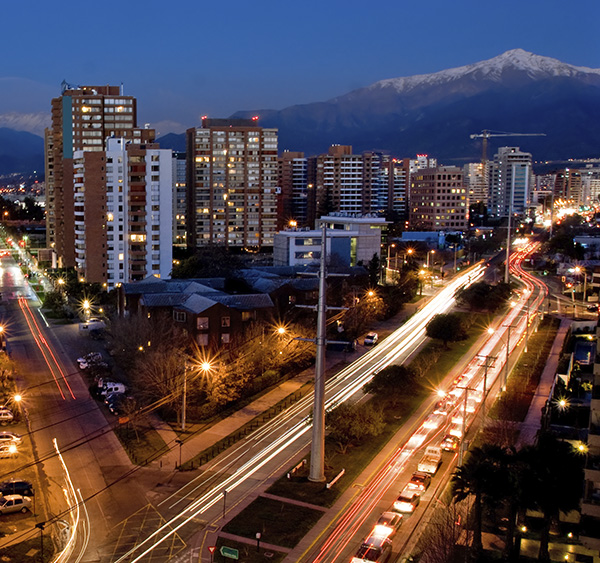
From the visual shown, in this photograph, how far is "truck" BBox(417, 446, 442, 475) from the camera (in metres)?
21.4

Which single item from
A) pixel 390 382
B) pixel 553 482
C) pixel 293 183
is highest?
pixel 293 183

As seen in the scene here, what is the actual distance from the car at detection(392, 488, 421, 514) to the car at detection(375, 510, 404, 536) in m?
0.45

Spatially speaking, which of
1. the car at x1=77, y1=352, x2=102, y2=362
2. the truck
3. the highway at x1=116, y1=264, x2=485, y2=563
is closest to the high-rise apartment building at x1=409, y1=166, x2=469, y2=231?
the highway at x1=116, y1=264, x2=485, y2=563

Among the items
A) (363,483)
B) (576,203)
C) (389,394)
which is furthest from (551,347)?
(576,203)

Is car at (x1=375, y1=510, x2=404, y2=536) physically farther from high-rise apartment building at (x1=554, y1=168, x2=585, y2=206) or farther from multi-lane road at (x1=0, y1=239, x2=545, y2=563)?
high-rise apartment building at (x1=554, y1=168, x2=585, y2=206)

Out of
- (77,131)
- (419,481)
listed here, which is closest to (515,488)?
(419,481)

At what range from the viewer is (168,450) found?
23.2 meters

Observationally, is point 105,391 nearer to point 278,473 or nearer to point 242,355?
point 242,355

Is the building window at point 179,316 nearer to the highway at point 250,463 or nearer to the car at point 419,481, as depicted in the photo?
the highway at point 250,463

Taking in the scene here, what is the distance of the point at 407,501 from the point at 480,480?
324 cm

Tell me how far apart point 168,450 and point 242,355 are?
785 centimetres

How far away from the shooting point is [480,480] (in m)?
16.5

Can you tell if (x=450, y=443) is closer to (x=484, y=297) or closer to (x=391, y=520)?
(x=391, y=520)

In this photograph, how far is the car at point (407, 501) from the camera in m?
18.9
